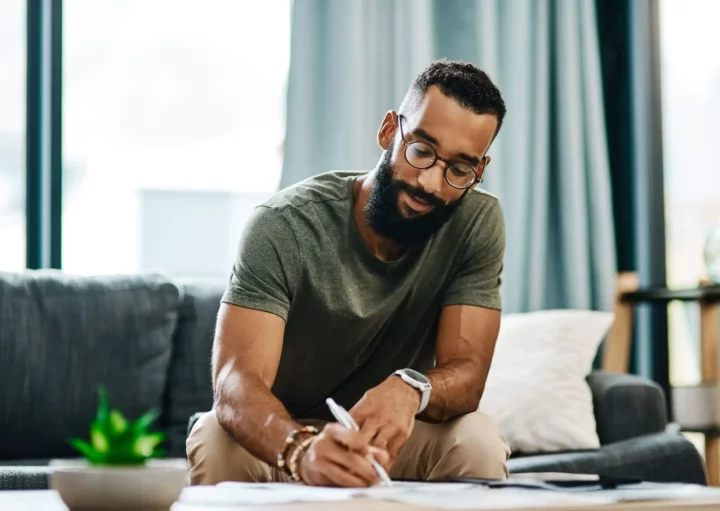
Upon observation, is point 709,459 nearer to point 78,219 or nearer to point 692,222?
point 692,222

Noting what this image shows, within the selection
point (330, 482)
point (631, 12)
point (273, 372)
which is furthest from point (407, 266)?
point (631, 12)

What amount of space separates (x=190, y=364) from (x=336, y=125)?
2.93ft

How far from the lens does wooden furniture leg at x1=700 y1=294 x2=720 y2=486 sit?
2.77 meters

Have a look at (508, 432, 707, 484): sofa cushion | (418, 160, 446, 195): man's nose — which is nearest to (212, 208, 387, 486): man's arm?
(418, 160, 446, 195): man's nose

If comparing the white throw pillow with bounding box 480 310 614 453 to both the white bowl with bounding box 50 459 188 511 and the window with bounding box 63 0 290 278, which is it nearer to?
the window with bounding box 63 0 290 278

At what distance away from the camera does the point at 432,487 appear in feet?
3.73

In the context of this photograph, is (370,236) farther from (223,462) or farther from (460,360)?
(223,462)

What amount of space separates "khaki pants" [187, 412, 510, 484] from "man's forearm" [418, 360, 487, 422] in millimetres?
27

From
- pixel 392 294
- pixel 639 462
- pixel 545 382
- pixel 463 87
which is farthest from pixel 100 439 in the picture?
pixel 545 382

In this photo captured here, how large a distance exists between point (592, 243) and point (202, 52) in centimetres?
140

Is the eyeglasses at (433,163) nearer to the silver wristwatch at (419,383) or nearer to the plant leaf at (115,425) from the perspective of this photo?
the silver wristwatch at (419,383)

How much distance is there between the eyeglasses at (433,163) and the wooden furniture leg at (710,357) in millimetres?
1375

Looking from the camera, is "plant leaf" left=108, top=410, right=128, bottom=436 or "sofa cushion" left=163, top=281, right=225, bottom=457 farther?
"sofa cushion" left=163, top=281, right=225, bottom=457

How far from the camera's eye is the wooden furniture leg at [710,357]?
2770mm
